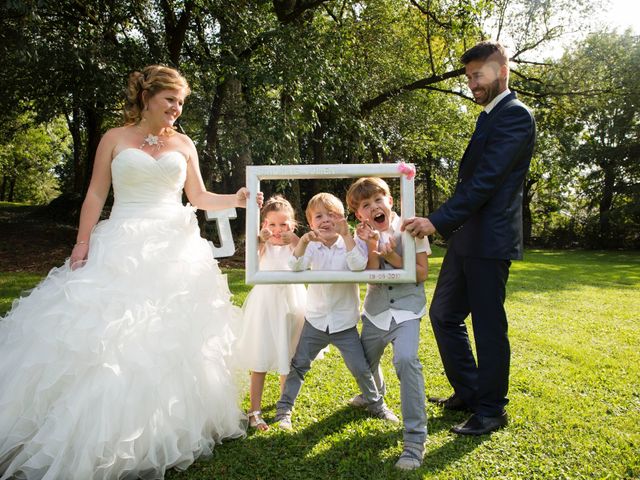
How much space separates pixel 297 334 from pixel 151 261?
1.23 meters

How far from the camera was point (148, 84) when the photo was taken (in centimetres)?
345

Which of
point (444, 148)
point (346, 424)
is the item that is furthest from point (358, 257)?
point (444, 148)

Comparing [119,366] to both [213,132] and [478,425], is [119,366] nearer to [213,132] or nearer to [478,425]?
[478,425]

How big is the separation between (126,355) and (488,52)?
2.92m

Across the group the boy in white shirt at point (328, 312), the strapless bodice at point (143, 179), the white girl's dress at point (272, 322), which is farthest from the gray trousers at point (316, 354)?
the strapless bodice at point (143, 179)

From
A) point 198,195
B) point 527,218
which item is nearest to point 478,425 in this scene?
point 198,195

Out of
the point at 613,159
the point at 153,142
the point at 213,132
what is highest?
the point at 613,159

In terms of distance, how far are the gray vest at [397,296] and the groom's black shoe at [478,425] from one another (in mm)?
903

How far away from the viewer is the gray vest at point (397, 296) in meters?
3.33

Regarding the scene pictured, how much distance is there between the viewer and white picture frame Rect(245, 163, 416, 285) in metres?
3.15

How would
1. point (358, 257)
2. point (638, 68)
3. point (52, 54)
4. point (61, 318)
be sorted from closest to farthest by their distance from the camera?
1. point (61, 318)
2. point (358, 257)
3. point (52, 54)
4. point (638, 68)

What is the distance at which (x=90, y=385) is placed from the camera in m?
2.67

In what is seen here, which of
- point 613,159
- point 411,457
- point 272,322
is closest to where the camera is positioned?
point 411,457

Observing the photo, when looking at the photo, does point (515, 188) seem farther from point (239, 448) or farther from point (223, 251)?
point (239, 448)
